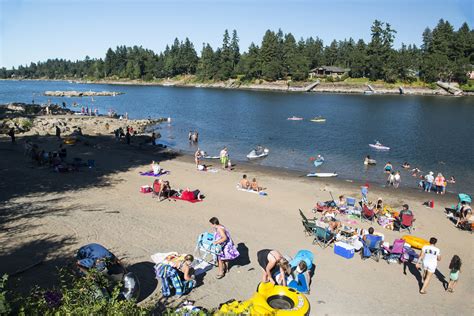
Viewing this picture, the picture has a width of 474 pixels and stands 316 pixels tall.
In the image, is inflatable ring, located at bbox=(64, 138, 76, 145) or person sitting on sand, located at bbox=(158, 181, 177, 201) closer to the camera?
person sitting on sand, located at bbox=(158, 181, 177, 201)

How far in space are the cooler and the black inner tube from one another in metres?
4.99

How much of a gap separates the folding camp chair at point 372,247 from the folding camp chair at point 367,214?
4188 millimetres

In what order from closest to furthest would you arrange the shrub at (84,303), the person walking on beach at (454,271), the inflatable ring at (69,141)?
the shrub at (84,303) < the person walking on beach at (454,271) < the inflatable ring at (69,141)

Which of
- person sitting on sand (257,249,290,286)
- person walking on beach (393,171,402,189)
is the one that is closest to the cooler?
person sitting on sand (257,249,290,286)

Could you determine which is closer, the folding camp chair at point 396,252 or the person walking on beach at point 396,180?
the folding camp chair at point 396,252

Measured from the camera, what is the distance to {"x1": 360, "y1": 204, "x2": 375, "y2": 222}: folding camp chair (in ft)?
57.6

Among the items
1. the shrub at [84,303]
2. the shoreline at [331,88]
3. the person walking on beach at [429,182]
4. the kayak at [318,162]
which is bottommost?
the kayak at [318,162]

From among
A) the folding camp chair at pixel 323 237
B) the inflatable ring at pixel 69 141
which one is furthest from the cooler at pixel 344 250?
the inflatable ring at pixel 69 141

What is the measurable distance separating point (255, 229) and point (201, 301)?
234 inches

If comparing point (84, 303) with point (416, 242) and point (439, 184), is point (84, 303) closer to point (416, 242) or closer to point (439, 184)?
point (416, 242)

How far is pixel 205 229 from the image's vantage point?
15406 mm

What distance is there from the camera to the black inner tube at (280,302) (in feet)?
29.5

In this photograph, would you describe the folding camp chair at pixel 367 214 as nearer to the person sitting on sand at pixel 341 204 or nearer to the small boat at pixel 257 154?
the person sitting on sand at pixel 341 204

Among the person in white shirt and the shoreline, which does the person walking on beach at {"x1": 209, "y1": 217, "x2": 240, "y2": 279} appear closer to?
the person in white shirt
